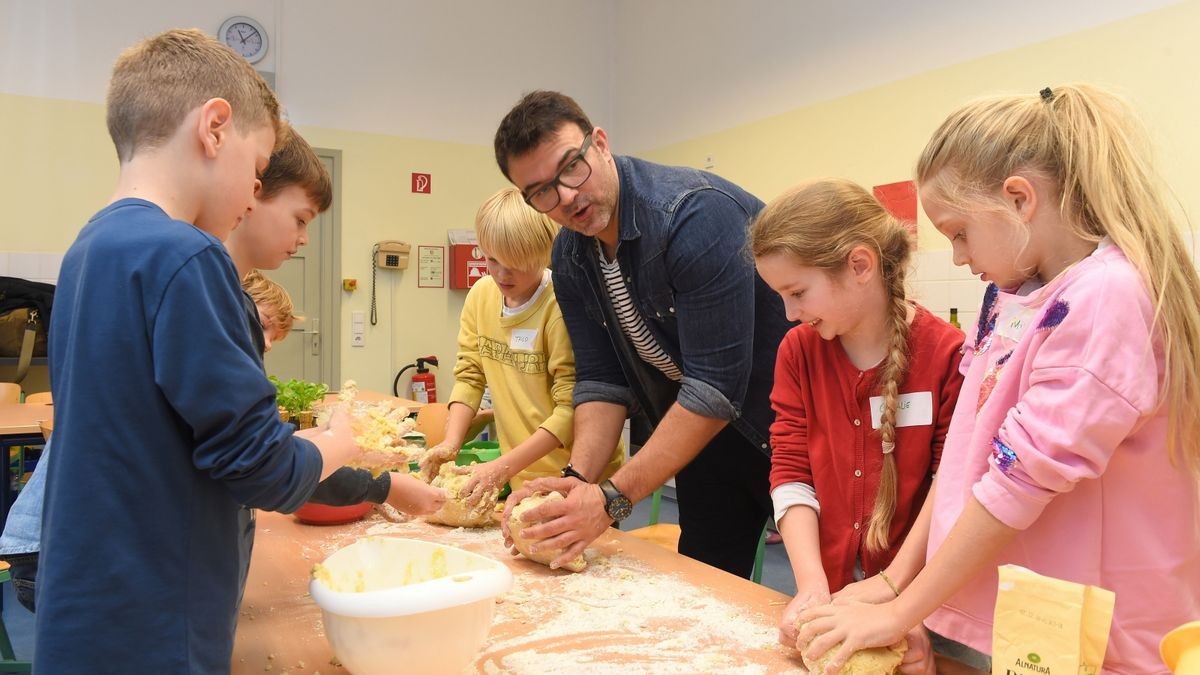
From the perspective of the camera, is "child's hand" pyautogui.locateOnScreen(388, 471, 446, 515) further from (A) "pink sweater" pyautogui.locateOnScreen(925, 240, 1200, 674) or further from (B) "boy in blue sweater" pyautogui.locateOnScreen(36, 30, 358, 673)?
(A) "pink sweater" pyautogui.locateOnScreen(925, 240, 1200, 674)

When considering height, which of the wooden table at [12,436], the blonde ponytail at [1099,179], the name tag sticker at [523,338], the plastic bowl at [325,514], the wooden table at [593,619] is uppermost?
the blonde ponytail at [1099,179]

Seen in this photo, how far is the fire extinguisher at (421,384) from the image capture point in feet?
21.3

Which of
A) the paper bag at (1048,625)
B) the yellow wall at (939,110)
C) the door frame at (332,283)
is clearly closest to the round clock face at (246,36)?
the door frame at (332,283)

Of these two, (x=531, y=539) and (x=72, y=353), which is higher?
(x=72, y=353)

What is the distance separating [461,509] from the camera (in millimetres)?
1897

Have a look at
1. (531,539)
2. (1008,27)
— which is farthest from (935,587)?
(1008,27)

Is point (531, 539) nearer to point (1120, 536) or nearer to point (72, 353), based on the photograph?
point (72, 353)

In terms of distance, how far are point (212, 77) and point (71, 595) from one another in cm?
70

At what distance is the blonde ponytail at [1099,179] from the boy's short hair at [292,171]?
1.14 meters

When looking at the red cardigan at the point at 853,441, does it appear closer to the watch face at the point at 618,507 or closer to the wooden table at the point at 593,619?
the wooden table at the point at 593,619

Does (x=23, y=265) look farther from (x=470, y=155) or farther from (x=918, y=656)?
(x=918, y=656)

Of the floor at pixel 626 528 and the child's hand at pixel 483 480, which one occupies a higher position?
the child's hand at pixel 483 480

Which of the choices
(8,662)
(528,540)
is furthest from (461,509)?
(8,662)

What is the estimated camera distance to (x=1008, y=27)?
411 centimetres
